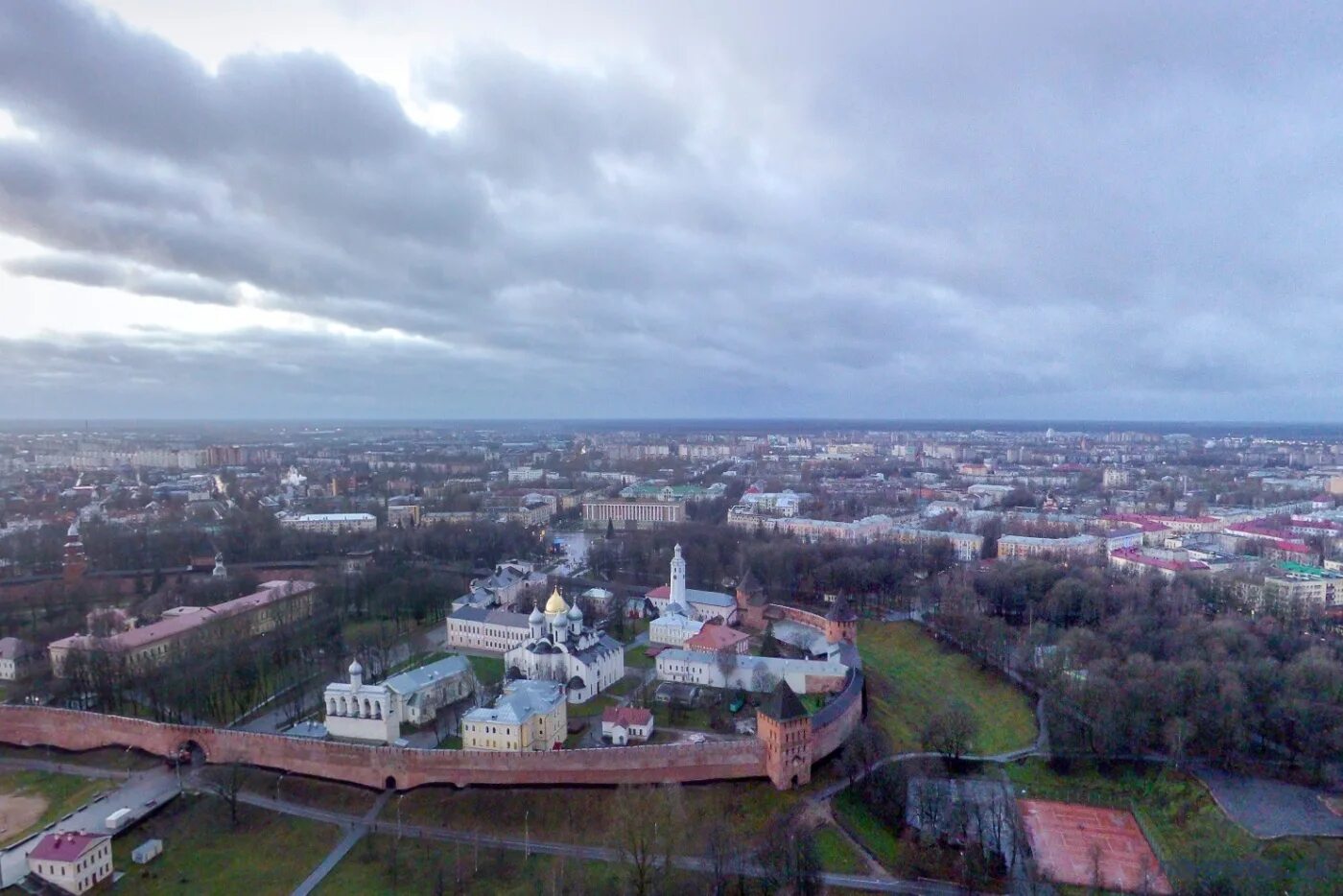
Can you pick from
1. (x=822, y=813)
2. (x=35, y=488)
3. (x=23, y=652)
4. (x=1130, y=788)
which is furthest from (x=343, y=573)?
(x=35, y=488)

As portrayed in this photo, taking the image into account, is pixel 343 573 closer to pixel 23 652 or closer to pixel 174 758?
pixel 23 652

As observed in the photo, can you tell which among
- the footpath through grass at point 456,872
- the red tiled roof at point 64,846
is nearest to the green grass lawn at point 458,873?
the footpath through grass at point 456,872

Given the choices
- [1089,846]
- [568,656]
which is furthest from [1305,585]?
[568,656]

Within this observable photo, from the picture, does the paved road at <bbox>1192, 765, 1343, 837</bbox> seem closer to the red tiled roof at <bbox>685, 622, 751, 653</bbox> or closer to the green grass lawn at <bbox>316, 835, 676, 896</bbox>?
the green grass lawn at <bbox>316, 835, 676, 896</bbox>

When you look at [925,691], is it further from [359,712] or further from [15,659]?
[15,659]

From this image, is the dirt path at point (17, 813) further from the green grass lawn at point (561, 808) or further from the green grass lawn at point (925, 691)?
the green grass lawn at point (925, 691)
